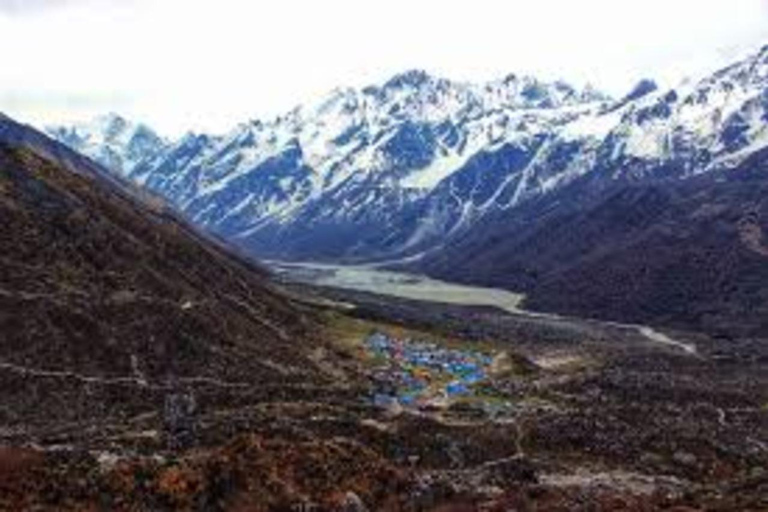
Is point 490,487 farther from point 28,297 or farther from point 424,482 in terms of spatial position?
point 28,297

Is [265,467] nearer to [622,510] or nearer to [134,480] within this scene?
[134,480]

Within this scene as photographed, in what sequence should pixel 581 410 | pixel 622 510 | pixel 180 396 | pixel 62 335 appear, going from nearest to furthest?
pixel 622 510
pixel 180 396
pixel 62 335
pixel 581 410

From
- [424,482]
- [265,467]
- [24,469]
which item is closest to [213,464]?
[265,467]

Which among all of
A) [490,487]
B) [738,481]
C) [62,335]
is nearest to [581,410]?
[738,481]

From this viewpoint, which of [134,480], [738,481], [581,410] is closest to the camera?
[134,480]

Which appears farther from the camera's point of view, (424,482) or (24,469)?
(424,482)

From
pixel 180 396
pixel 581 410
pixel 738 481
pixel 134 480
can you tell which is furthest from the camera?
pixel 581 410

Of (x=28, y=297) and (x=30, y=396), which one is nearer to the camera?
(x=30, y=396)

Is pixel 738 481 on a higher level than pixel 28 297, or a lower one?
lower

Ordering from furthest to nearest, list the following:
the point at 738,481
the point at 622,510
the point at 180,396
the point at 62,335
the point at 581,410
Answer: the point at 581,410, the point at 62,335, the point at 180,396, the point at 738,481, the point at 622,510
